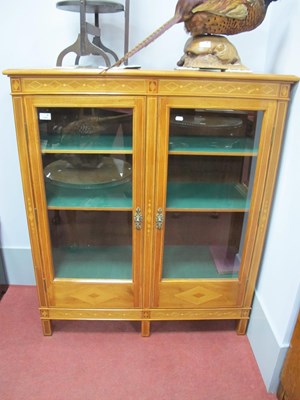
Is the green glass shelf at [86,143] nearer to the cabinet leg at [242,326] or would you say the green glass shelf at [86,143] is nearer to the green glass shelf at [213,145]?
the green glass shelf at [213,145]

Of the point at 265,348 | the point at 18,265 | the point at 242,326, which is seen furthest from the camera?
the point at 18,265

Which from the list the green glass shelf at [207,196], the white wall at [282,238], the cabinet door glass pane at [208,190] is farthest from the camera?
the green glass shelf at [207,196]

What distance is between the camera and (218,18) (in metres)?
1.25

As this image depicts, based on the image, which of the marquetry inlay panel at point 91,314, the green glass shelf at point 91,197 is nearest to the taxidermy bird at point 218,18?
the green glass shelf at point 91,197

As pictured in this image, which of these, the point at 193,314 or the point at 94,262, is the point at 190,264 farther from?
the point at 94,262

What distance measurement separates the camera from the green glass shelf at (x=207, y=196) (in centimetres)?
152

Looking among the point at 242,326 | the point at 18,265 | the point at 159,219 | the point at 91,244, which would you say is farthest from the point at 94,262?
the point at 242,326

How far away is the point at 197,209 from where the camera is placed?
5.01 feet

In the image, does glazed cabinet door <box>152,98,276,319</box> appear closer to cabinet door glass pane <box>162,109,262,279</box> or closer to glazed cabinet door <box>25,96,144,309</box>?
cabinet door glass pane <box>162,109,262,279</box>

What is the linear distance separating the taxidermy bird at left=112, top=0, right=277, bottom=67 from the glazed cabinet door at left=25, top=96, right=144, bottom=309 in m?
0.28

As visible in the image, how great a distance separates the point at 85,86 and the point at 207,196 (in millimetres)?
792

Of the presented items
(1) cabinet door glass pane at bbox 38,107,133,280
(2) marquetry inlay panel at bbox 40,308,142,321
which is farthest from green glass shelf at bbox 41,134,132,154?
(2) marquetry inlay panel at bbox 40,308,142,321

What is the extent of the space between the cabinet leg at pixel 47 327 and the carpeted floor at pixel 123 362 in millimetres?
32

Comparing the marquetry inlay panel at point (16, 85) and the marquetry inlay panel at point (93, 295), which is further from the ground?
the marquetry inlay panel at point (16, 85)
